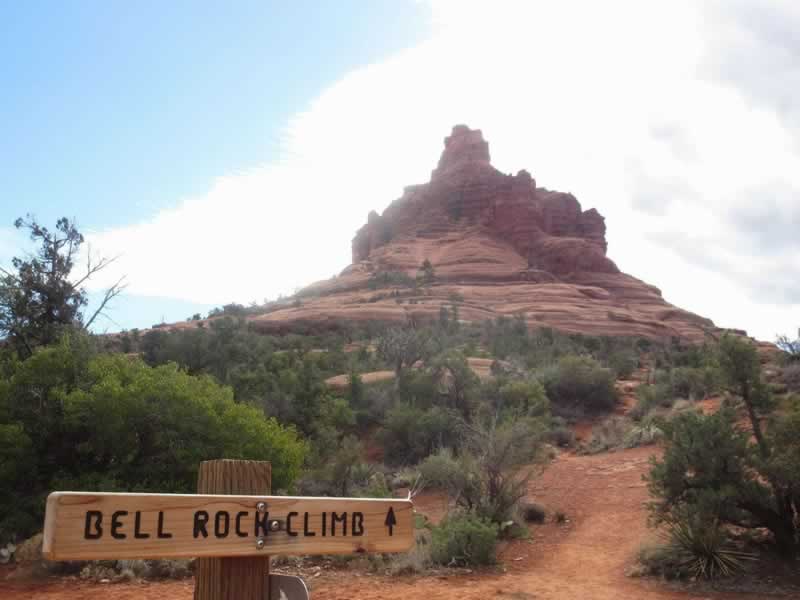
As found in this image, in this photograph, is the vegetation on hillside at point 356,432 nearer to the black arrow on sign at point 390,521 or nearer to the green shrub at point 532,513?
the green shrub at point 532,513

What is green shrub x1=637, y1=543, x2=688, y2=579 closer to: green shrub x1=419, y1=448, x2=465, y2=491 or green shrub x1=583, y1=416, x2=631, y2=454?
green shrub x1=419, y1=448, x2=465, y2=491

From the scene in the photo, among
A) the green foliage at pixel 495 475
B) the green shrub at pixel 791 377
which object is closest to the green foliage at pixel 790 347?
the green shrub at pixel 791 377

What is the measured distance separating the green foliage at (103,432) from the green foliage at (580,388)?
53.0 feet

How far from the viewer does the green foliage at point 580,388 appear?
26656mm

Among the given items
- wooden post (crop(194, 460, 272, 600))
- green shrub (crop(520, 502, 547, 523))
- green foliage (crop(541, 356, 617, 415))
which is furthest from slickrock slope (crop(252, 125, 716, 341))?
wooden post (crop(194, 460, 272, 600))

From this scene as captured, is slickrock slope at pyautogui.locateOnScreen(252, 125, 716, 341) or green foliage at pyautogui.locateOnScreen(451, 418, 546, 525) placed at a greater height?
slickrock slope at pyautogui.locateOnScreen(252, 125, 716, 341)

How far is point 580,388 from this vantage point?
2698 cm

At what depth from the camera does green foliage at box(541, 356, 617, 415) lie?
26656 millimetres

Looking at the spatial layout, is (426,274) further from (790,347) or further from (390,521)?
(390,521)

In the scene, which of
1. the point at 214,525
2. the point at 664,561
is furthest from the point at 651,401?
the point at 214,525

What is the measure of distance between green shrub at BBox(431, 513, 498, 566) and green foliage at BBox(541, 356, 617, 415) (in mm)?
15413

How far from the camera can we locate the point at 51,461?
11.9 metres

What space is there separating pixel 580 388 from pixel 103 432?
768 inches

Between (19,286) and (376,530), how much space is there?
63.6ft
